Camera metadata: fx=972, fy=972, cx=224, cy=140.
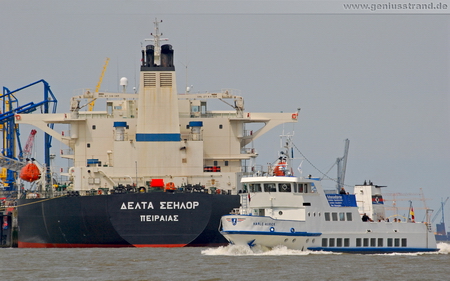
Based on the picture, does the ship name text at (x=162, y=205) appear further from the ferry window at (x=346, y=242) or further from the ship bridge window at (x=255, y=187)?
the ferry window at (x=346, y=242)

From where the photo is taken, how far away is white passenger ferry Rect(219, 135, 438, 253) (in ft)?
160

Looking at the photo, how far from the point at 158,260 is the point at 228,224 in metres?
4.05

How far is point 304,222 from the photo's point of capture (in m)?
49.7

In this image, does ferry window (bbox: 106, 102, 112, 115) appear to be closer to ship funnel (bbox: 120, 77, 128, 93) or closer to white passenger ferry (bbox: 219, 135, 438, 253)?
ship funnel (bbox: 120, 77, 128, 93)

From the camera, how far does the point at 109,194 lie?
58.5m

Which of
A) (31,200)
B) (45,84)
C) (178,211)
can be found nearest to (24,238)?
(31,200)

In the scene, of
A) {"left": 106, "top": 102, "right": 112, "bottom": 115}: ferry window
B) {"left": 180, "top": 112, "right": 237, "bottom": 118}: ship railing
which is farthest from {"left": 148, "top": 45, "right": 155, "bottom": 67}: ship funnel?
{"left": 106, "top": 102, "right": 112, "bottom": 115}: ferry window

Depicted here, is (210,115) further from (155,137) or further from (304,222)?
(304,222)

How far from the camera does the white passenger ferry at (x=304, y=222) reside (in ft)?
160

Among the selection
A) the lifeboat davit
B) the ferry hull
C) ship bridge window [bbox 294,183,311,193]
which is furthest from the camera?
the lifeboat davit

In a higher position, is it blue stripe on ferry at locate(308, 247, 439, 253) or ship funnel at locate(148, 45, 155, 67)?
ship funnel at locate(148, 45, 155, 67)

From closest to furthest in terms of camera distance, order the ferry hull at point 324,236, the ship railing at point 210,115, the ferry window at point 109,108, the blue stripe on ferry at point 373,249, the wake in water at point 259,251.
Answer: the ferry hull at point 324,236
the wake in water at point 259,251
the blue stripe on ferry at point 373,249
the ship railing at point 210,115
the ferry window at point 109,108

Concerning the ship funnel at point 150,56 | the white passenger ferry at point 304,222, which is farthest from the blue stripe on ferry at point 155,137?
the white passenger ferry at point 304,222

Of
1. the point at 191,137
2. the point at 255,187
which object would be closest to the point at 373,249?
the point at 255,187
